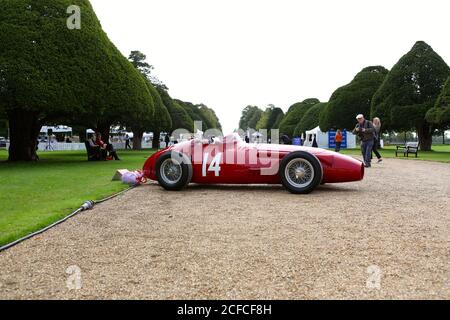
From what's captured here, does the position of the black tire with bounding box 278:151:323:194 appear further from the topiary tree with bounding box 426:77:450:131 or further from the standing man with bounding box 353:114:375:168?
the topiary tree with bounding box 426:77:450:131

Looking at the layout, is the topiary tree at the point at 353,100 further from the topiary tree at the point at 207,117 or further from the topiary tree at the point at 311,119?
the topiary tree at the point at 207,117

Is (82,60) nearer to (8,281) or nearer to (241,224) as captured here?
(241,224)

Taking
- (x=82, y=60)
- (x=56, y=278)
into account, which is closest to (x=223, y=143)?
(x=56, y=278)

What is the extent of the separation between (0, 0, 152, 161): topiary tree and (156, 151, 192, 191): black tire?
10883 mm

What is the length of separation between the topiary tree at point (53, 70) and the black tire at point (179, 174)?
1088 centimetres

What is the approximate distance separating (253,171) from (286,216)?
2.62 meters

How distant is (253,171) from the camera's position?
340 inches

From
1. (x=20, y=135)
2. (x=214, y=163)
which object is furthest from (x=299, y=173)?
(x=20, y=135)

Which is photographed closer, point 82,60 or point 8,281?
point 8,281

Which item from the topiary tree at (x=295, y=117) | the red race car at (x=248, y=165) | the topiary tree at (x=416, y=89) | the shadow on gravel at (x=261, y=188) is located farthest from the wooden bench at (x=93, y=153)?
the topiary tree at (x=295, y=117)

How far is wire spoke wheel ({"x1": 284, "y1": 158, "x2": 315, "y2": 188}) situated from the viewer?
27.2ft

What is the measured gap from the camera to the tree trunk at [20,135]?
2153cm

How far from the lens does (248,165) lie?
8.67m

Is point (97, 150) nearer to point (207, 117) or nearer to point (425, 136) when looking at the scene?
point (425, 136)
